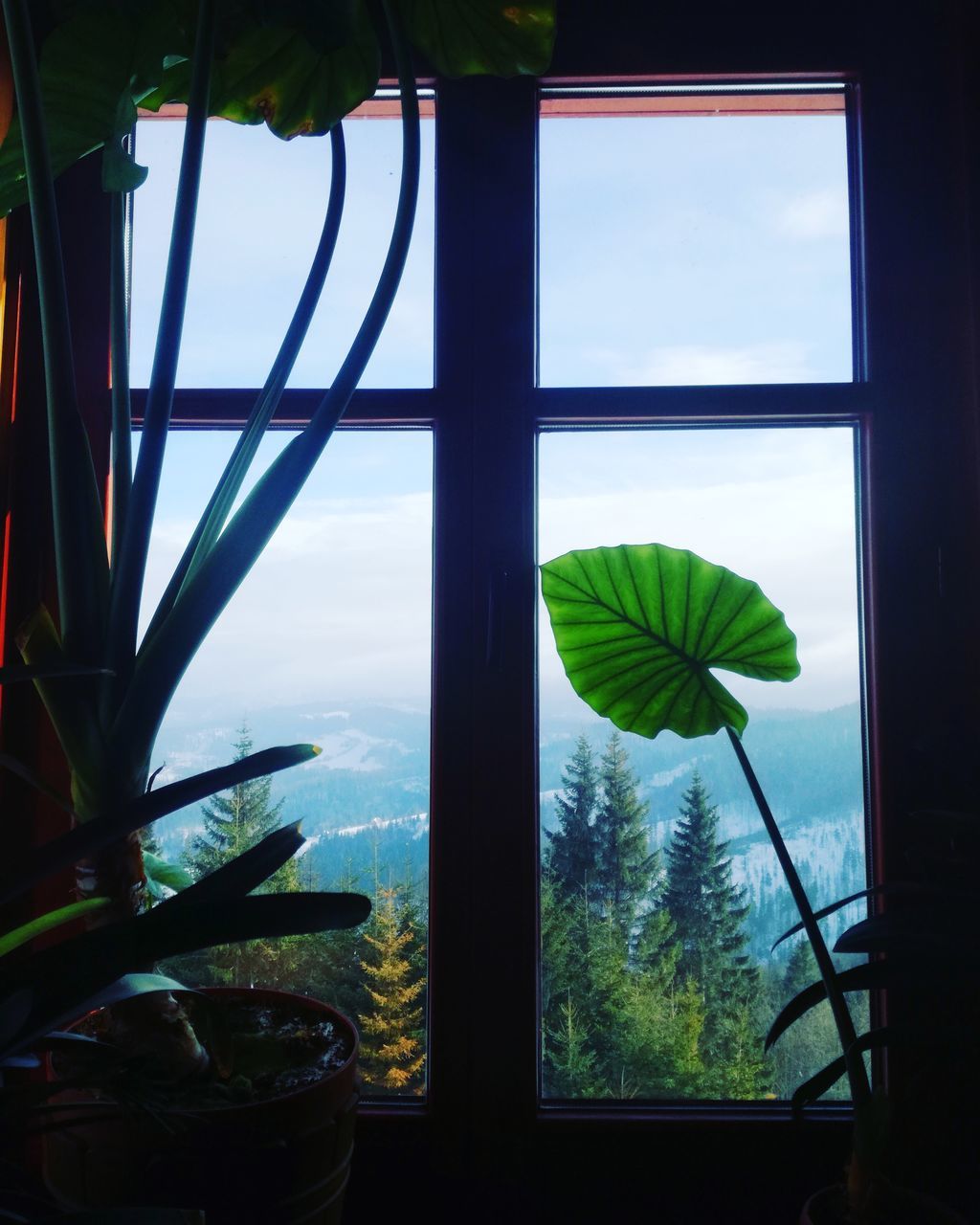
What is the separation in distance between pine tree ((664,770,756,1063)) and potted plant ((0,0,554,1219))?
74 cm

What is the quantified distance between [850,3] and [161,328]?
1.25 meters

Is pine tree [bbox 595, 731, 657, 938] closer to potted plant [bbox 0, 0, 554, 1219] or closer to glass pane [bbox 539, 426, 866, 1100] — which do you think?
glass pane [bbox 539, 426, 866, 1100]

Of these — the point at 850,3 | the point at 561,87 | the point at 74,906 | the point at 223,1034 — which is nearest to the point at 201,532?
the point at 74,906

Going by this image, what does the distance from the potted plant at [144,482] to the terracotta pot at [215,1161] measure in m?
0.08

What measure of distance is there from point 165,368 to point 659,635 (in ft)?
2.38

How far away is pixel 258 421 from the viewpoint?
3.46 feet

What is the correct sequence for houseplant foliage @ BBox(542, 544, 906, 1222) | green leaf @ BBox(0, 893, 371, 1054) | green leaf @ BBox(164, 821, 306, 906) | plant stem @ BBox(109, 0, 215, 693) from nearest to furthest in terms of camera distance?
green leaf @ BBox(0, 893, 371, 1054) → green leaf @ BBox(164, 821, 306, 906) → plant stem @ BBox(109, 0, 215, 693) → houseplant foliage @ BBox(542, 544, 906, 1222)

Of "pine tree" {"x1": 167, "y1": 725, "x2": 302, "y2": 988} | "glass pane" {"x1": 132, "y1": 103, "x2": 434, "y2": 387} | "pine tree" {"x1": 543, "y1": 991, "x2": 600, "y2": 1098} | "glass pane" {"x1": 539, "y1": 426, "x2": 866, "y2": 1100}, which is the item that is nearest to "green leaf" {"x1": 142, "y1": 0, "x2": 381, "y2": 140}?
"glass pane" {"x1": 132, "y1": 103, "x2": 434, "y2": 387}

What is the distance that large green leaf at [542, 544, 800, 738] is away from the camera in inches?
46.1

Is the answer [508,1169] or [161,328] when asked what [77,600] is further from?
[508,1169]

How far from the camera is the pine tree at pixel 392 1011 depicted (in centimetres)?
134

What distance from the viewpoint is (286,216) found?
57.6 inches

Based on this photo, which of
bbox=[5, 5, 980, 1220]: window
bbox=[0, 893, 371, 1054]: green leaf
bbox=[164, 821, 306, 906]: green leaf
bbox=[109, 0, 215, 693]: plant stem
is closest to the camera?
bbox=[0, 893, 371, 1054]: green leaf

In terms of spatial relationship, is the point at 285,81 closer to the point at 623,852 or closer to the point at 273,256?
→ the point at 273,256
